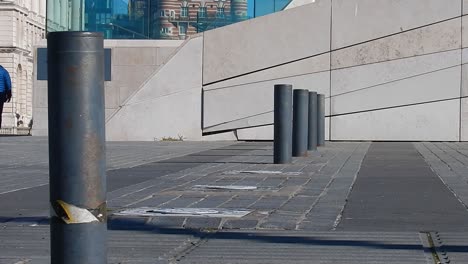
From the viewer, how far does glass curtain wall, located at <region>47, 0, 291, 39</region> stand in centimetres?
3303

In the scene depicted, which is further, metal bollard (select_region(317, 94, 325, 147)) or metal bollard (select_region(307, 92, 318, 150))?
metal bollard (select_region(317, 94, 325, 147))

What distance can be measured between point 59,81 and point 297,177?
9963 millimetres

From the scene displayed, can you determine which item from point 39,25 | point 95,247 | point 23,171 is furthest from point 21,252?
point 39,25

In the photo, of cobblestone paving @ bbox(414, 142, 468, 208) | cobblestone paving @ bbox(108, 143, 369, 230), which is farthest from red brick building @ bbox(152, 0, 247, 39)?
cobblestone paving @ bbox(108, 143, 369, 230)

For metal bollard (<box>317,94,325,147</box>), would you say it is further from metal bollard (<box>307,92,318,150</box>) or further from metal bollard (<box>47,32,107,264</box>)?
metal bollard (<box>47,32,107,264</box>)

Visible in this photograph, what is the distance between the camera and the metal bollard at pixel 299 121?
2038 centimetres

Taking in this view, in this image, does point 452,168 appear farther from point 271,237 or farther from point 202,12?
point 202,12

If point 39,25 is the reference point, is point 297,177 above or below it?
below

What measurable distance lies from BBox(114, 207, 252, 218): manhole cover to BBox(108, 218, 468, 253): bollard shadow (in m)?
0.46

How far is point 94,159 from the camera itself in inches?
200

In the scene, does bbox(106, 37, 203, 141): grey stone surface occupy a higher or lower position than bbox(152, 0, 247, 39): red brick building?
lower

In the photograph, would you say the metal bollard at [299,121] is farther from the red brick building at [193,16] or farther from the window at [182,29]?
the window at [182,29]

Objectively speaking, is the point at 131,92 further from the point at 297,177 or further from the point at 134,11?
the point at 297,177

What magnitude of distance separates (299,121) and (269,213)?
11.0 meters
